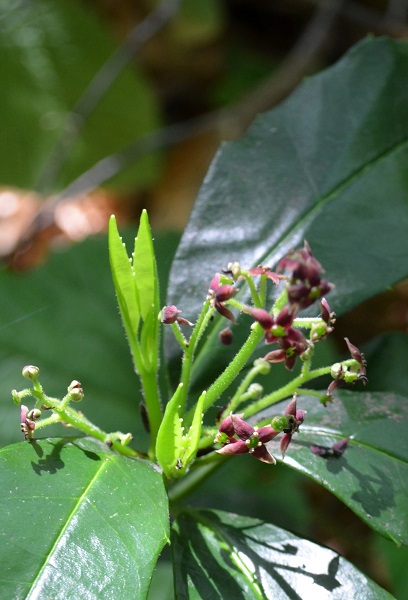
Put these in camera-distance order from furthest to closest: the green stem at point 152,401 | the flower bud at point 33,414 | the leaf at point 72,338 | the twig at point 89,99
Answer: the twig at point 89,99 < the leaf at point 72,338 < the green stem at point 152,401 < the flower bud at point 33,414

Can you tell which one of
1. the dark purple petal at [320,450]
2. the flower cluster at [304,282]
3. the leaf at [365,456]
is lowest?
the leaf at [365,456]

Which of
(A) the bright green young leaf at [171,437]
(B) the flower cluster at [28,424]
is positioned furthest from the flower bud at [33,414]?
(A) the bright green young leaf at [171,437]

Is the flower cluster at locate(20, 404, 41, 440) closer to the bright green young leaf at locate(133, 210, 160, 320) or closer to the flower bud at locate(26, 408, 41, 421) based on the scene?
the flower bud at locate(26, 408, 41, 421)

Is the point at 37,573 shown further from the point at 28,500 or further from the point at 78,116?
the point at 78,116

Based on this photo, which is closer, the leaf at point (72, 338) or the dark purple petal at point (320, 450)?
the dark purple petal at point (320, 450)

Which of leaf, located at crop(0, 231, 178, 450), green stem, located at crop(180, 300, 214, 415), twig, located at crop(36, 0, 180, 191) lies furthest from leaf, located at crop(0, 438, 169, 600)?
twig, located at crop(36, 0, 180, 191)

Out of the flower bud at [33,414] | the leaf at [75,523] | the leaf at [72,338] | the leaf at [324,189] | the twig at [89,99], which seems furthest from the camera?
the twig at [89,99]

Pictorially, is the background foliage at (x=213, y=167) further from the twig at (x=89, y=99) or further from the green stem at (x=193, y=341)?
the green stem at (x=193, y=341)
